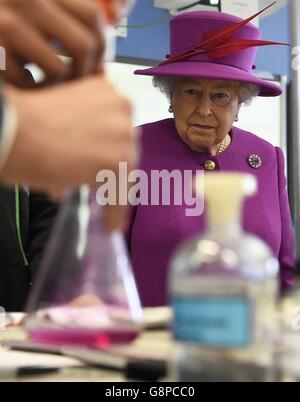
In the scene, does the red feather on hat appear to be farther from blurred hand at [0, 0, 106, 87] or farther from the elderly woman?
blurred hand at [0, 0, 106, 87]

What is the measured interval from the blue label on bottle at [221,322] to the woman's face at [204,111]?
1.47 m

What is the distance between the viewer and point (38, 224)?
1935mm

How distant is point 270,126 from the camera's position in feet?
10.5

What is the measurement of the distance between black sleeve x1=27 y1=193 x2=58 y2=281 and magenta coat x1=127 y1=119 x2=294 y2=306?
23cm

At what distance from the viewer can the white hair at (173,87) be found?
6.97 feet

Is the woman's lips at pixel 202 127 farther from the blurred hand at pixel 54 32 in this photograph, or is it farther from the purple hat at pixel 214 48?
the blurred hand at pixel 54 32

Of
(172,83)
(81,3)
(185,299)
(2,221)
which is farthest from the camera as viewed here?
(172,83)

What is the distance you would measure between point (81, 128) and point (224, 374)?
261mm

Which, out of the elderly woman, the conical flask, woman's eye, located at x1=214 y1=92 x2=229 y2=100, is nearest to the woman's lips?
the elderly woman

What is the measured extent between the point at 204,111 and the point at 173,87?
0.52 ft

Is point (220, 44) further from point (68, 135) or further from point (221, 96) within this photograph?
point (68, 135)

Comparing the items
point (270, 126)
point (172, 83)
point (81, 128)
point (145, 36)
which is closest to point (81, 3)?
point (81, 128)

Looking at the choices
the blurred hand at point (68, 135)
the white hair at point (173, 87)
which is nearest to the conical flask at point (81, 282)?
the blurred hand at point (68, 135)
